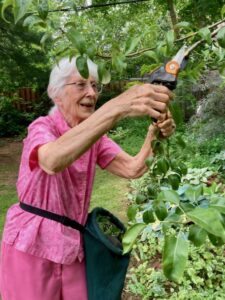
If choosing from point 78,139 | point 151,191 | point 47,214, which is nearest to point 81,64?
point 78,139

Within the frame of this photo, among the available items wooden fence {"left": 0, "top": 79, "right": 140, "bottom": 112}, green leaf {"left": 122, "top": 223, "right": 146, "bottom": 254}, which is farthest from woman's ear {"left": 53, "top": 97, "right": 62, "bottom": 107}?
wooden fence {"left": 0, "top": 79, "right": 140, "bottom": 112}

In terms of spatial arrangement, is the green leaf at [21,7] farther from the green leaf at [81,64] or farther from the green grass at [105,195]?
the green grass at [105,195]

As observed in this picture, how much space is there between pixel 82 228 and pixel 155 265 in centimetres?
202

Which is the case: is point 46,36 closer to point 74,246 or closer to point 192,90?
point 74,246

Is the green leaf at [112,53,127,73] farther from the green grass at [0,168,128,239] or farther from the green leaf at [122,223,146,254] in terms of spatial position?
the green grass at [0,168,128,239]

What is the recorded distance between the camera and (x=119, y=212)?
550 cm

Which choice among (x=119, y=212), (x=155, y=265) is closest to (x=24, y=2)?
(x=155, y=265)

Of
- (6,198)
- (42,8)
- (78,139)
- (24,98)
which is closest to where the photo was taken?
(42,8)

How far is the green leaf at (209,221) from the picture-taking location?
72 cm

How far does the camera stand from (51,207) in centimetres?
190

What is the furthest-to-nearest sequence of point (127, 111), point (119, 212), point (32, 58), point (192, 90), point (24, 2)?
point (192, 90) < point (32, 58) < point (119, 212) < point (127, 111) < point (24, 2)

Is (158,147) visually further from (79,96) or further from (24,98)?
(24,98)

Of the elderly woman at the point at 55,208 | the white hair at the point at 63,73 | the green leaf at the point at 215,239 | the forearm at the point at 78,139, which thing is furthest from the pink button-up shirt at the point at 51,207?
the green leaf at the point at 215,239

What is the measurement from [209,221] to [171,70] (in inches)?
18.4
